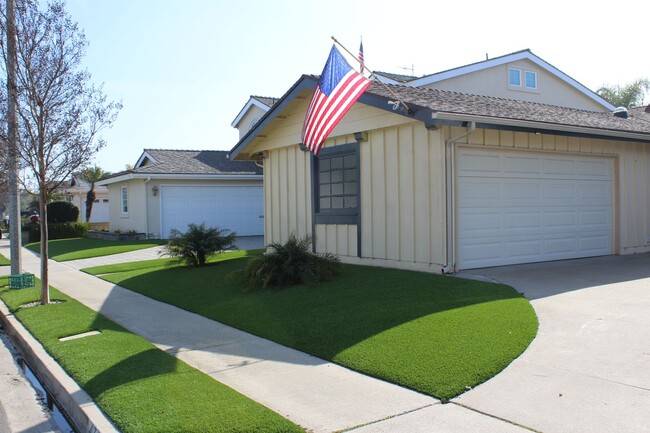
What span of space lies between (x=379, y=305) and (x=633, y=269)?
19.0ft

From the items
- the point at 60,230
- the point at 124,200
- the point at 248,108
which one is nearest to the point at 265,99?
the point at 248,108

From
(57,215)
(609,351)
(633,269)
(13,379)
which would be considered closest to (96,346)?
(13,379)

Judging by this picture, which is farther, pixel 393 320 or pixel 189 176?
pixel 189 176

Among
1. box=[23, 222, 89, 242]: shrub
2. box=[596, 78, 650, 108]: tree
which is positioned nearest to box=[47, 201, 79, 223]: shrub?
box=[23, 222, 89, 242]: shrub

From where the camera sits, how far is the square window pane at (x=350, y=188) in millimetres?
12133

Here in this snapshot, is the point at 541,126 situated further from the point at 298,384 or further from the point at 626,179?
the point at 298,384

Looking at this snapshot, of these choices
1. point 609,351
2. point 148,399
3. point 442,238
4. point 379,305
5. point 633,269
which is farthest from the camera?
point 633,269

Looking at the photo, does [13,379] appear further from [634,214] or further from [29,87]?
[634,214]

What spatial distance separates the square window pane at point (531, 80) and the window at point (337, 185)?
797cm

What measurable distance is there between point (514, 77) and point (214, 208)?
13485mm

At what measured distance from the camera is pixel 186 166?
24844 millimetres

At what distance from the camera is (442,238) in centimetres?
997

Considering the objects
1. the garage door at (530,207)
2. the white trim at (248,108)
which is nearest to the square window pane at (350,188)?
the garage door at (530,207)

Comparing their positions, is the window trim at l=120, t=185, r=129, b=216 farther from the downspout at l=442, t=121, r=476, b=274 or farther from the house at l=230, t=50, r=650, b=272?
the downspout at l=442, t=121, r=476, b=274
